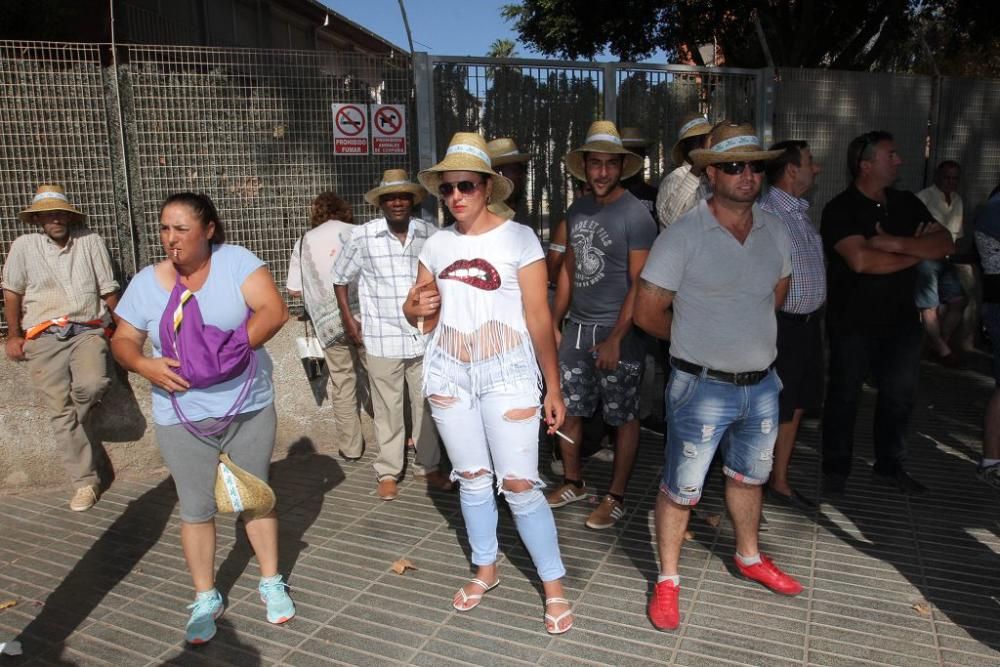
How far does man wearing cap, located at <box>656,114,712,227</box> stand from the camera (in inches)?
200

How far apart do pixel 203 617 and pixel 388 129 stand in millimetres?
3990

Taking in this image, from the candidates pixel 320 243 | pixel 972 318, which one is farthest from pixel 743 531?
pixel 972 318

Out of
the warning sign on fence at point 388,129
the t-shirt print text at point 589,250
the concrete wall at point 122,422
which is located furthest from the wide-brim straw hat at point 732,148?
the concrete wall at point 122,422

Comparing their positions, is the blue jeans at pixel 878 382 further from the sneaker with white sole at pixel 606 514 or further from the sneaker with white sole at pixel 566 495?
the sneaker with white sole at pixel 566 495

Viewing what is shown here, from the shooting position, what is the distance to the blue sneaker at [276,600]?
12.1 feet

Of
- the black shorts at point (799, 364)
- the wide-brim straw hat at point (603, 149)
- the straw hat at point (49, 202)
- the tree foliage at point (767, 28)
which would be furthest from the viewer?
the tree foliage at point (767, 28)

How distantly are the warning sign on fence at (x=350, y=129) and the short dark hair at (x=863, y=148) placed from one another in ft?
11.3

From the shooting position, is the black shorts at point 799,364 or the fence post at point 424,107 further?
the fence post at point 424,107

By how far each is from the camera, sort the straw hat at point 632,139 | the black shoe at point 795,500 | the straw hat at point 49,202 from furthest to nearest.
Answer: the straw hat at point 632,139 < the straw hat at point 49,202 < the black shoe at point 795,500

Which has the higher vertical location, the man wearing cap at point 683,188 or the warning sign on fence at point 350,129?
the warning sign on fence at point 350,129

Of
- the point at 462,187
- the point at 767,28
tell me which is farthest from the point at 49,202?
the point at 767,28

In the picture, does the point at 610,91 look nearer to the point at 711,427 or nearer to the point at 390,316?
the point at 390,316

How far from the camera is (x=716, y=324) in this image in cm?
345

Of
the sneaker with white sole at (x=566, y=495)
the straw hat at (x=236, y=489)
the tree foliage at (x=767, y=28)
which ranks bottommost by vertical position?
the sneaker with white sole at (x=566, y=495)
